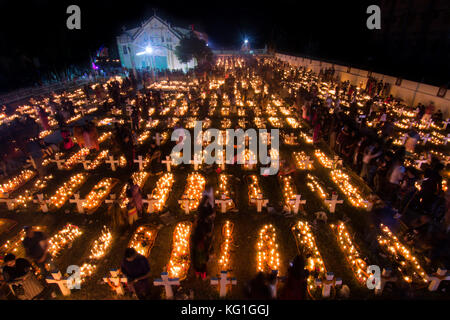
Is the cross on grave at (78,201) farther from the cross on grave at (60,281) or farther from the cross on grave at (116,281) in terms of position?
the cross on grave at (116,281)

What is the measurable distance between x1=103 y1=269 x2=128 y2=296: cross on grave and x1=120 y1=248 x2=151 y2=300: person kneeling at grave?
10.3 inches

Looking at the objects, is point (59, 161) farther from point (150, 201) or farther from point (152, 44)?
point (152, 44)

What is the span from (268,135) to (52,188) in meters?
10.5

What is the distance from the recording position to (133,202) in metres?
6.98

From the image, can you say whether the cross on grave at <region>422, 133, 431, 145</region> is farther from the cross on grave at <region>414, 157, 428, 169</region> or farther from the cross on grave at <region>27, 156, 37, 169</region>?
the cross on grave at <region>27, 156, 37, 169</region>

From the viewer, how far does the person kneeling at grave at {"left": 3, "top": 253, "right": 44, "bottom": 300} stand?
4.87m

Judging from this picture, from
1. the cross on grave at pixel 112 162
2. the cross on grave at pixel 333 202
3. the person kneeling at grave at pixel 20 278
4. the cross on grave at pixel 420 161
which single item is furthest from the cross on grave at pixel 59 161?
the cross on grave at pixel 420 161

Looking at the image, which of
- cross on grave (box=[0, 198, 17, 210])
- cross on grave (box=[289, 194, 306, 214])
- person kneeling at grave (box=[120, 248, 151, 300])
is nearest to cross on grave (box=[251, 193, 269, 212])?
cross on grave (box=[289, 194, 306, 214])

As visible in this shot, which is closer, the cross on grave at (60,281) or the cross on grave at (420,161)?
the cross on grave at (60,281)

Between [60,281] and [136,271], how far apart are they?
6.11 ft

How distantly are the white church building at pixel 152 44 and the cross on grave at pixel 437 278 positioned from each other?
44.8m

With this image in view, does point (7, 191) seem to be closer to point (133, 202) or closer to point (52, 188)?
point (52, 188)

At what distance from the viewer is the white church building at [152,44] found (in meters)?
43.1
